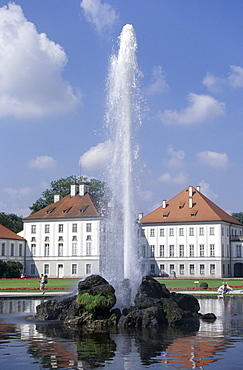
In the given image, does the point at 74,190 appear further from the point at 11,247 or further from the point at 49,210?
the point at 11,247

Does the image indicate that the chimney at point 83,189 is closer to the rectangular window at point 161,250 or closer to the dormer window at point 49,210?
the dormer window at point 49,210

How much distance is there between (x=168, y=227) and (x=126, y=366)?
83199 millimetres

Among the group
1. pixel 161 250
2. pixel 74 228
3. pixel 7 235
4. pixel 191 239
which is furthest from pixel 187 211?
pixel 7 235

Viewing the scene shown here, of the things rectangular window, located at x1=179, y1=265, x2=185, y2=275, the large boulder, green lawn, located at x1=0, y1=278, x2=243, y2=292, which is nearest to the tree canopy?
rectangular window, located at x1=179, y1=265, x2=185, y2=275

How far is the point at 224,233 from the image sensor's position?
3679 inches

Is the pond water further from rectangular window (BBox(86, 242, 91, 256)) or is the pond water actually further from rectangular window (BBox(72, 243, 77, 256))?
rectangular window (BBox(72, 243, 77, 256))

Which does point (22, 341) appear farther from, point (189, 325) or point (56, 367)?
point (189, 325)

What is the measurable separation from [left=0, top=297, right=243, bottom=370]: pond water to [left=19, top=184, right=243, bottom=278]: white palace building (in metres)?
69.8

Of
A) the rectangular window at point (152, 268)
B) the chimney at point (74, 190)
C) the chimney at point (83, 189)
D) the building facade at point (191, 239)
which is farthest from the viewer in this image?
the chimney at point (74, 190)

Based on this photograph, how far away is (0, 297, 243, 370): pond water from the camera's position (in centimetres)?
1327

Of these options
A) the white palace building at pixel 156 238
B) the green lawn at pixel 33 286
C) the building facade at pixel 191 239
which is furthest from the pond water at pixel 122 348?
the building facade at pixel 191 239

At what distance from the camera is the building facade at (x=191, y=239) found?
91.6 m

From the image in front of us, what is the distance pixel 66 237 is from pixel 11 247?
9.95 m

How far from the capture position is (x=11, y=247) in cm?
9462
